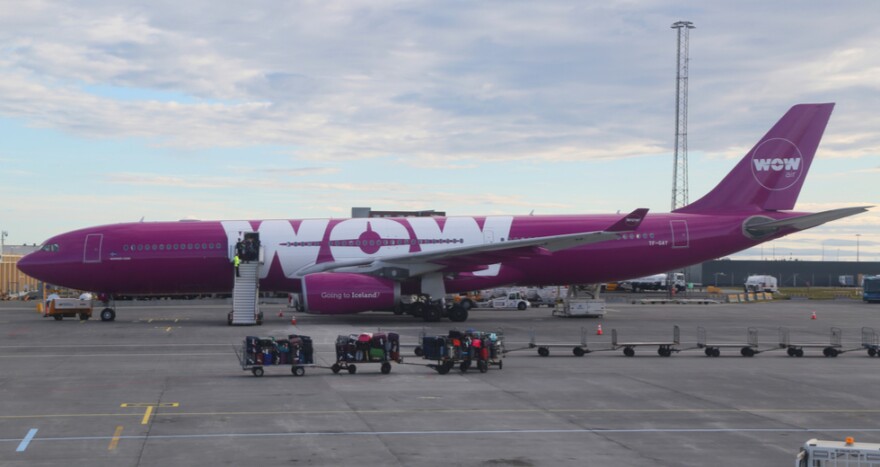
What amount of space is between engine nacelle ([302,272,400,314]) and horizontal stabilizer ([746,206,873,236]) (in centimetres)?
1845

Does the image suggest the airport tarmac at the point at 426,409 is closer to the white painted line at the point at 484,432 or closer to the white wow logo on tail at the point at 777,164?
the white painted line at the point at 484,432

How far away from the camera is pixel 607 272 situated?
149ft

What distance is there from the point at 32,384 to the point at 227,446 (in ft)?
30.6

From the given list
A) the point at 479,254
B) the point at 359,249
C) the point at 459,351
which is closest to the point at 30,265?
the point at 359,249

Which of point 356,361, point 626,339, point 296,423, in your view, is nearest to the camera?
point 296,423

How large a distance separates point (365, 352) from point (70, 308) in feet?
91.3

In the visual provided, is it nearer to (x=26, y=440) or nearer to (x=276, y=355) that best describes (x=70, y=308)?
(x=276, y=355)

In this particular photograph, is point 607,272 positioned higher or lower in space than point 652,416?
higher

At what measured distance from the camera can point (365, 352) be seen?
2350 centimetres

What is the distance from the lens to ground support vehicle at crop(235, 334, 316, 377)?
2255cm

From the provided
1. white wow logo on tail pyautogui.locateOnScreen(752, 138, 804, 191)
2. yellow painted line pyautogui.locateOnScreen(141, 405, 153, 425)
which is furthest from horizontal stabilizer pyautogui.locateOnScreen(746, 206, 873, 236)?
yellow painted line pyautogui.locateOnScreen(141, 405, 153, 425)

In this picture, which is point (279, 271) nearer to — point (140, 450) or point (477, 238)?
point (477, 238)

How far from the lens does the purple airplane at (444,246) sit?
42.2m

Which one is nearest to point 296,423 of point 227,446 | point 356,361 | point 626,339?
point 227,446
